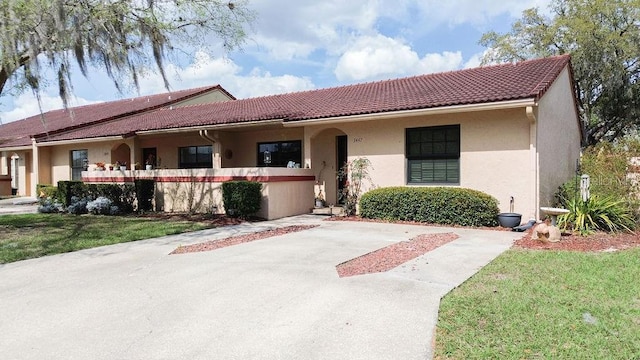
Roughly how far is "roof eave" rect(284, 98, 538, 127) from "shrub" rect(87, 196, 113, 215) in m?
6.79

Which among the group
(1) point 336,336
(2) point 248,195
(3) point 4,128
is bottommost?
(1) point 336,336

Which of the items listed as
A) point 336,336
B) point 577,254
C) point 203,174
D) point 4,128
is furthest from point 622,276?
point 4,128

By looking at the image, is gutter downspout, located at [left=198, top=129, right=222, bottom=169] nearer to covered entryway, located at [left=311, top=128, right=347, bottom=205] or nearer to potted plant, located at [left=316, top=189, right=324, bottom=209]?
covered entryway, located at [left=311, top=128, right=347, bottom=205]

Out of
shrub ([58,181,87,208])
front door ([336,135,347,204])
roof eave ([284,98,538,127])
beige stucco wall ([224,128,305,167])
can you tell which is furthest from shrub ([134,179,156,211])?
front door ([336,135,347,204])

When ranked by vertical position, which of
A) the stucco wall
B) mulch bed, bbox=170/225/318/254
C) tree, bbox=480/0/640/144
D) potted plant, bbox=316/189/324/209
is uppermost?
tree, bbox=480/0/640/144

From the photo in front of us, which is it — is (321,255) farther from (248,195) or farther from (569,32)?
(569,32)

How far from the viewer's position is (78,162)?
69.1ft

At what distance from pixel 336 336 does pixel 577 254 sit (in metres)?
5.06

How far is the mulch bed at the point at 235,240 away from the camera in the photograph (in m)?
8.04

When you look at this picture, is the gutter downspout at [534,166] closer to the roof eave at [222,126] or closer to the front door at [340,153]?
the front door at [340,153]

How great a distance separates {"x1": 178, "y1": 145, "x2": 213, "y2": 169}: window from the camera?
17516 mm

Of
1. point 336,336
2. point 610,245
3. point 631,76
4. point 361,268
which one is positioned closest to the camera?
point 336,336

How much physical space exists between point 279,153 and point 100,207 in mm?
6513

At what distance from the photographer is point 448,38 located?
1614cm
